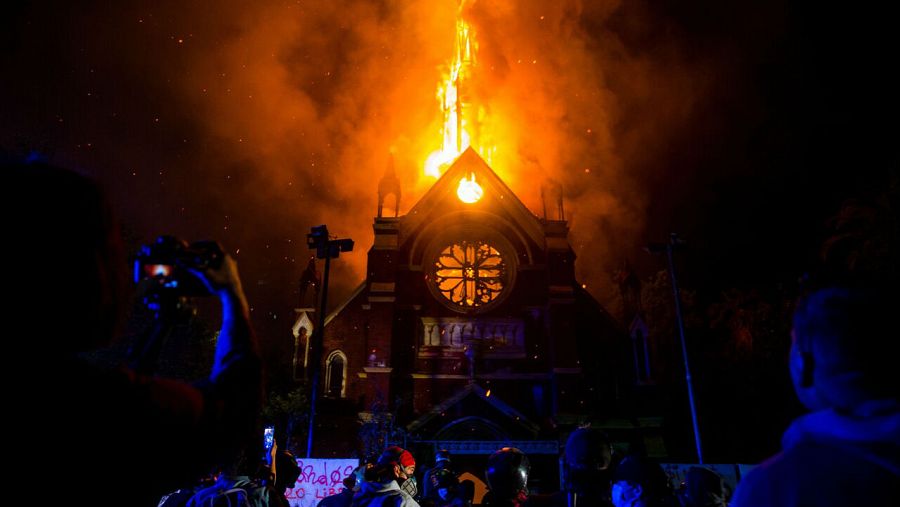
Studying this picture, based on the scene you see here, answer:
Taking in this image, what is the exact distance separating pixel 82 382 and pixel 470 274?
82.7 ft

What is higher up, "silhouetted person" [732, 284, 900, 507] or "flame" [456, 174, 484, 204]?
"flame" [456, 174, 484, 204]

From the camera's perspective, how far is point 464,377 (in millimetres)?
23469

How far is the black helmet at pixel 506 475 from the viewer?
4.10m

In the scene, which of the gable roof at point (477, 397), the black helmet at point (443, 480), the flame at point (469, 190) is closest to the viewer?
the black helmet at point (443, 480)

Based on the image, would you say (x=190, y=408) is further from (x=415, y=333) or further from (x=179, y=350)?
(x=179, y=350)

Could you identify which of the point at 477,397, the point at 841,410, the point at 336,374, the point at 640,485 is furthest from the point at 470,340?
the point at 841,410

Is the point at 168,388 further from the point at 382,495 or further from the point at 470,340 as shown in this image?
the point at 470,340

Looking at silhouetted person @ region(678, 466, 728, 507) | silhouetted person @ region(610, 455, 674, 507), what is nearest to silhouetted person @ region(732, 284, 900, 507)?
silhouetted person @ region(610, 455, 674, 507)

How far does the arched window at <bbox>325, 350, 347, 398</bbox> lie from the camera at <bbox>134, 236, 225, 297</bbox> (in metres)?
22.8

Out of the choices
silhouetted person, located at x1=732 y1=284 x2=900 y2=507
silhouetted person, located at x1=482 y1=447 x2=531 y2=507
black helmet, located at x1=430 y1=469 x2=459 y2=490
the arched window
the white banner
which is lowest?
the white banner

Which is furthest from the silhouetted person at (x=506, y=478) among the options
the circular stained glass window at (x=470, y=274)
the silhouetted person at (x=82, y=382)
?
the circular stained glass window at (x=470, y=274)

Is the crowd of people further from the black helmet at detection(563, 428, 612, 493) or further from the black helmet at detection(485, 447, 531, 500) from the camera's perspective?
the black helmet at detection(485, 447, 531, 500)

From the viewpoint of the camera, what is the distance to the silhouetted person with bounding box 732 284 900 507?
1.55m

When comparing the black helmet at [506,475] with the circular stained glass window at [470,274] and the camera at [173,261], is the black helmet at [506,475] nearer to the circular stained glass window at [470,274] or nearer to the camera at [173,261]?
the camera at [173,261]
